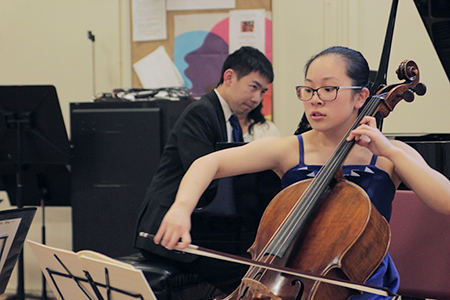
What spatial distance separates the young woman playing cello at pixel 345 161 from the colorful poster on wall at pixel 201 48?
1.69 meters

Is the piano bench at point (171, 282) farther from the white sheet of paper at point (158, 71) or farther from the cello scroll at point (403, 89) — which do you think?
the white sheet of paper at point (158, 71)

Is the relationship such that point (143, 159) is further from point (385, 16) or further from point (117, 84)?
point (385, 16)

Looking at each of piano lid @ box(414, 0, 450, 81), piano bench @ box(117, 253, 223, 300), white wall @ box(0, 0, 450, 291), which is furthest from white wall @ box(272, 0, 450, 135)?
piano bench @ box(117, 253, 223, 300)

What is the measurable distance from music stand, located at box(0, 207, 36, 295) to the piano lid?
1420 millimetres

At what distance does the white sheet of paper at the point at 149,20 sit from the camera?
317cm

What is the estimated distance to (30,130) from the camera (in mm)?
2586

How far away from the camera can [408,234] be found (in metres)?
1.76

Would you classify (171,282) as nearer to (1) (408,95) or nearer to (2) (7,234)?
(2) (7,234)

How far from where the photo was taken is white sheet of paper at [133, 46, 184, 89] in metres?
3.16

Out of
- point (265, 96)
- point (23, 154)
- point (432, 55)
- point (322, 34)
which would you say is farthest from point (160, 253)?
point (432, 55)

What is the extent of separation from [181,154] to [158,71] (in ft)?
4.25

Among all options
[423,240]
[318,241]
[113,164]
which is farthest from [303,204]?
[113,164]

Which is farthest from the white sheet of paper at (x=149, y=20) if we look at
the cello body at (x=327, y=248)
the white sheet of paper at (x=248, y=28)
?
the cello body at (x=327, y=248)

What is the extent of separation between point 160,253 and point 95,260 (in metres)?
0.89
